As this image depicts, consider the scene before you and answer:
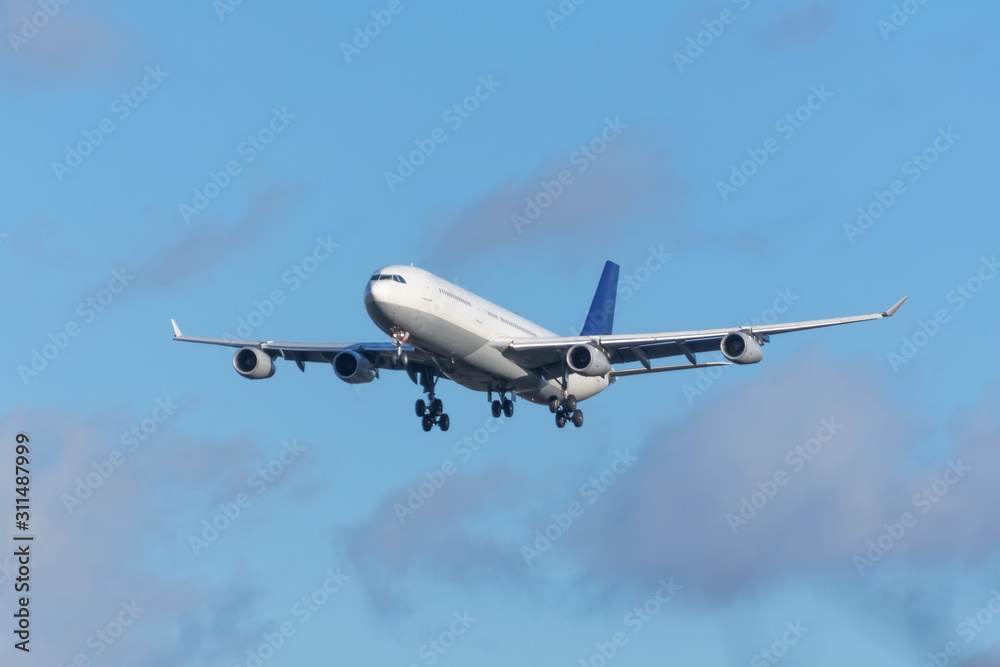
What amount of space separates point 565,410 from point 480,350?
7795mm

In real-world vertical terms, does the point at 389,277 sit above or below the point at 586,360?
above

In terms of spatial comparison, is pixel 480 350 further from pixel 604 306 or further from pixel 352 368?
pixel 604 306

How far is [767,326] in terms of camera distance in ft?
228

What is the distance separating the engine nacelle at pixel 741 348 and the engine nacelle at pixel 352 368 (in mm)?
16940

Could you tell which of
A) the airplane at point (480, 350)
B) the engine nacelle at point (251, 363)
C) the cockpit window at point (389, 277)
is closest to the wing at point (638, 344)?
the airplane at point (480, 350)

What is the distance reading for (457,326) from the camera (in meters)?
67.7

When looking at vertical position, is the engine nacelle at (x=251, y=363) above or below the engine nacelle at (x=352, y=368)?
above

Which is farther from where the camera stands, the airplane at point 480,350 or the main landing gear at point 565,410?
the main landing gear at point 565,410

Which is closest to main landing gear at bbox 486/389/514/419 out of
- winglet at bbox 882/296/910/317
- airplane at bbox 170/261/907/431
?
airplane at bbox 170/261/907/431

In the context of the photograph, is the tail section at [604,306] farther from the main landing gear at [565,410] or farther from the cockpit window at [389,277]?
the cockpit window at [389,277]

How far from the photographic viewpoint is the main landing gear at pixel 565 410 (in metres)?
75.3

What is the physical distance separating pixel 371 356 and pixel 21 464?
18782mm

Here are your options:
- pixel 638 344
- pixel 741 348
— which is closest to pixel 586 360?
pixel 638 344

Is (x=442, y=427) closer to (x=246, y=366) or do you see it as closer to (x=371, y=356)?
(x=371, y=356)
